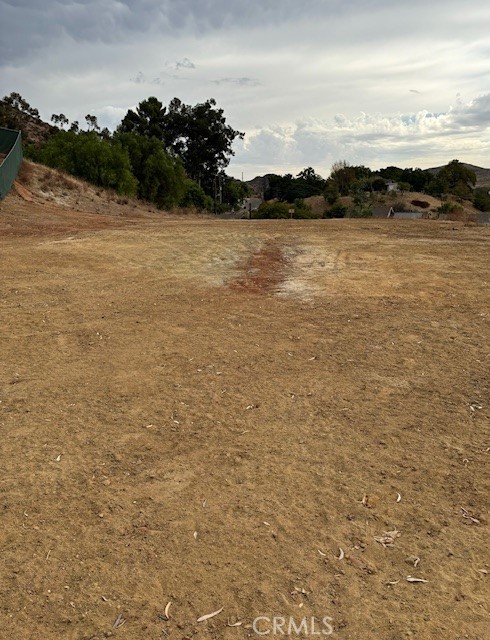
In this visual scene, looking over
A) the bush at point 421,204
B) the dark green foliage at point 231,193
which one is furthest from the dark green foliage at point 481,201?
the dark green foliage at point 231,193

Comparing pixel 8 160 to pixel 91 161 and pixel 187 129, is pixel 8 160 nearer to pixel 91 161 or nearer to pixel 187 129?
pixel 91 161

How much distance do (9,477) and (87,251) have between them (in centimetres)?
806

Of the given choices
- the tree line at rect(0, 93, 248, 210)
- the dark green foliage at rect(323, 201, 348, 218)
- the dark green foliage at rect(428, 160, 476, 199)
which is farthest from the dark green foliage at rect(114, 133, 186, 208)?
the dark green foliage at rect(428, 160, 476, 199)

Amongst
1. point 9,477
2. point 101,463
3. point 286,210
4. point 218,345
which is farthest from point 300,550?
point 286,210

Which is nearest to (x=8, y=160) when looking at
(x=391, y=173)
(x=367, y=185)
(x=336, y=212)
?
(x=336, y=212)

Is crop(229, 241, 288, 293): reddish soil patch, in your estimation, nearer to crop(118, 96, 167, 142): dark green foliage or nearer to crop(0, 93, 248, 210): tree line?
crop(0, 93, 248, 210): tree line

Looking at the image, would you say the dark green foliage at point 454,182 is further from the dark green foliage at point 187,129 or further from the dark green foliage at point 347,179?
the dark green foliage at point 187,129

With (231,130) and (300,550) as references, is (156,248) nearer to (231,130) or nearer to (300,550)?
(300,550)

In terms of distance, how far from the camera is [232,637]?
2584mm

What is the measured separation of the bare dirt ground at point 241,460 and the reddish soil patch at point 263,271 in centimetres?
39

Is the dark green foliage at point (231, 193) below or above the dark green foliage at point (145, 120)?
below

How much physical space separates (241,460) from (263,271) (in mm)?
6549

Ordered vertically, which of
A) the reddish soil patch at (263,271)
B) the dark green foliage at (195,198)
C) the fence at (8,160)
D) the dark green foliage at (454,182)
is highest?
the dark green foliage at (454,182)

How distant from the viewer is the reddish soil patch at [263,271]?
362 inches
